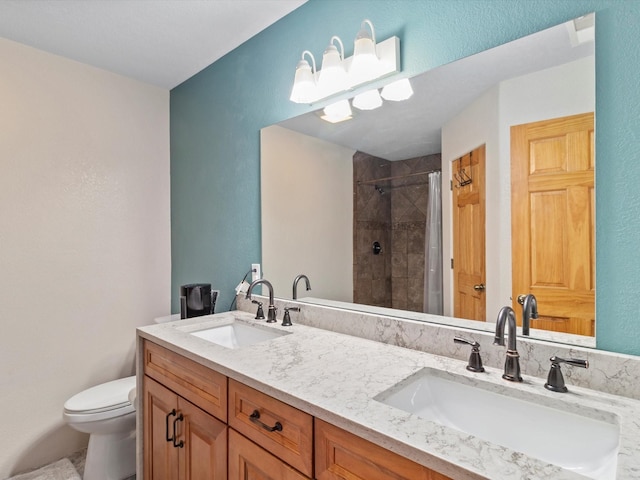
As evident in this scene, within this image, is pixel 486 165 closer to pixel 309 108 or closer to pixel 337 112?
pixel 337 112

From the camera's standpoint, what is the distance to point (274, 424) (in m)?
0.98

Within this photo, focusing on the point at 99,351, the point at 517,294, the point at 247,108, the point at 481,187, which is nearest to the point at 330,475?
the point at 517,294

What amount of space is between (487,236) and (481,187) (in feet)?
0.55

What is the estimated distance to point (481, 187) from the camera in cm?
120

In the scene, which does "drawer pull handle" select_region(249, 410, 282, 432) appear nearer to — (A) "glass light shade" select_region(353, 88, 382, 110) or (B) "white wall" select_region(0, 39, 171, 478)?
(A) "glass light shade" select_region(353, 88, 382, 110)

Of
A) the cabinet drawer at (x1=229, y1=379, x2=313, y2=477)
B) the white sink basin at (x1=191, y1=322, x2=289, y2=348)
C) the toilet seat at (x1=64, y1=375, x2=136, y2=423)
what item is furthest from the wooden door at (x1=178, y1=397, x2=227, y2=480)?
the toilet seat at (x1=64, y1=375, x2=136, y2=423)

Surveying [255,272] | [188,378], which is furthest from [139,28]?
[188,378]

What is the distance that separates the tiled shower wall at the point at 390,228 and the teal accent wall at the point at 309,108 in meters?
0.40

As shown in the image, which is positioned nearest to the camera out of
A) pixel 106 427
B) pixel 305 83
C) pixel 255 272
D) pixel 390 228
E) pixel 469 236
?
pixel 469 236

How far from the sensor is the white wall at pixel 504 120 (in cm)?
101

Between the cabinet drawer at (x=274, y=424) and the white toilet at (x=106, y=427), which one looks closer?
the cabinet drawer at (x=274, y=424)

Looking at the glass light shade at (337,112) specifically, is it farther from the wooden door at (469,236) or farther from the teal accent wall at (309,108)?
the wooden door at (469,236)

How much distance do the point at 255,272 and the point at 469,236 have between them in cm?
120

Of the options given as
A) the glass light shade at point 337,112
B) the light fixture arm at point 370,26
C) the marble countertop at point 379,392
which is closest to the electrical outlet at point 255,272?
the marble countertop at point 379,392
